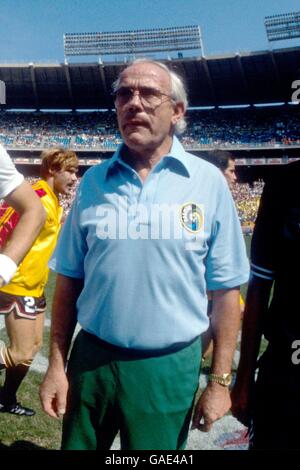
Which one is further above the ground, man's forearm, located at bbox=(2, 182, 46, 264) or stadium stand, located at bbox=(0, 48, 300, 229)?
stadium stand, located at bbox=(0, 48, 300, 229)

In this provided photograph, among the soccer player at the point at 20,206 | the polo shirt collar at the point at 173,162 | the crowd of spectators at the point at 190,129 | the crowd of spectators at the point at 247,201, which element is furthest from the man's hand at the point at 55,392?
the crowd of spectators at the point at 190,129

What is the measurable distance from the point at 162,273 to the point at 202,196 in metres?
0.38

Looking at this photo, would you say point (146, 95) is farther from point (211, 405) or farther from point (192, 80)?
point (192, 80)

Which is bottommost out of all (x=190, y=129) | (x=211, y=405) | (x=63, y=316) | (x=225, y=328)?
(x=211, y=405)

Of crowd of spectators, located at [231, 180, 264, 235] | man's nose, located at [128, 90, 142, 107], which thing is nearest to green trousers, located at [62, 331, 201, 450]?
man's nose, located at [128, 90, 142, 107]

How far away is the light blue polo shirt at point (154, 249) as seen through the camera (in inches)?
75.8

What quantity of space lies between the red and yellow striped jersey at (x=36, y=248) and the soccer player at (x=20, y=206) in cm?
152

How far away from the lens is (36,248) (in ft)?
12.5

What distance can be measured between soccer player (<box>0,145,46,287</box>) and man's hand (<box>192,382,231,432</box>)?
40.1 inches

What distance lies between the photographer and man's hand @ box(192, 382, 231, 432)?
1979 mm

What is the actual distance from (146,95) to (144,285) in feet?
2.81

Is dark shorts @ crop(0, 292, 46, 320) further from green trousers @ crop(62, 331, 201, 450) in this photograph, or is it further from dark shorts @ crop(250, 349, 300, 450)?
dark shorts @ crop(250, 349, 300, 450)

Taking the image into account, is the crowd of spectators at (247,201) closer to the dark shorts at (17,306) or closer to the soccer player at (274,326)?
the dark shorts at (17,306)

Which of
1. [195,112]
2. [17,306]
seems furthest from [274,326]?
[195,112]
